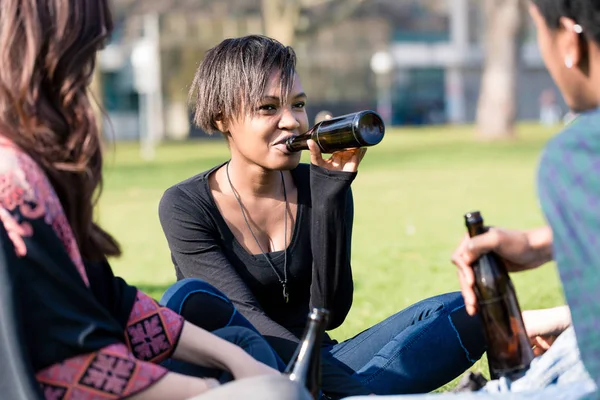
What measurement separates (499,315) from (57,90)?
120cm

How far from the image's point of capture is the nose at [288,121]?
385 cm

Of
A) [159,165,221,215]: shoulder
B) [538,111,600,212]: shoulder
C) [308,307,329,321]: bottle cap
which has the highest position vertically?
[538,111,600,212]: shoulder

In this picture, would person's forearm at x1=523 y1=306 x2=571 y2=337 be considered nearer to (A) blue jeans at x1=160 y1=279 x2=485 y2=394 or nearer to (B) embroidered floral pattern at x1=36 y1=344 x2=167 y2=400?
(A) blue jeans at x1=160 y1=279 x2=485 y2=394

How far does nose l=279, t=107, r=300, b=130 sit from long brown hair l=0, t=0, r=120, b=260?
1511 mm

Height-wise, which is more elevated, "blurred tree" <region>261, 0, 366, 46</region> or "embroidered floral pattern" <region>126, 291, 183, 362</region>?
"blurred tree" <region>261, 0, 366, 46</region>

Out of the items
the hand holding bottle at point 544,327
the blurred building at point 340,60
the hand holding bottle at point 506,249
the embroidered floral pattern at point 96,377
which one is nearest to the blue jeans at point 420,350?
the hand holding bottle at point 544,327

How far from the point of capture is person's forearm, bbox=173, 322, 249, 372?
2.58 metres

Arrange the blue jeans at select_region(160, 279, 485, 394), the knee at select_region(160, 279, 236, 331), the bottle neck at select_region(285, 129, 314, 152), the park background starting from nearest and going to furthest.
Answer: the knee at select_region(160, 279, 236, 331) → the blue jeans at select_region(160, 279, 485, 394) → the bottle neck at select_region(285, 129, 314, 152) → the park background

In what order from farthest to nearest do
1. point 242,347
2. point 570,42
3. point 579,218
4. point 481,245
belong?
point 242,347
point 481,245
point 570,42
point 579,218

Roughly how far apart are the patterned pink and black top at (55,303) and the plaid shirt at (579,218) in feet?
3.09

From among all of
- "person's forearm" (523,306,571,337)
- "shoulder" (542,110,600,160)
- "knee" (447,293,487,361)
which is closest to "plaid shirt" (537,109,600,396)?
"shoulder" (542,110,600,160)

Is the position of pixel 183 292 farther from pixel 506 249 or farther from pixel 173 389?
pixel 506 249

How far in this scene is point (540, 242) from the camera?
2451 mm

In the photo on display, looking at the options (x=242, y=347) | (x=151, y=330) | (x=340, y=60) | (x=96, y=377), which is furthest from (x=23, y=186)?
(x=340, y=60)
